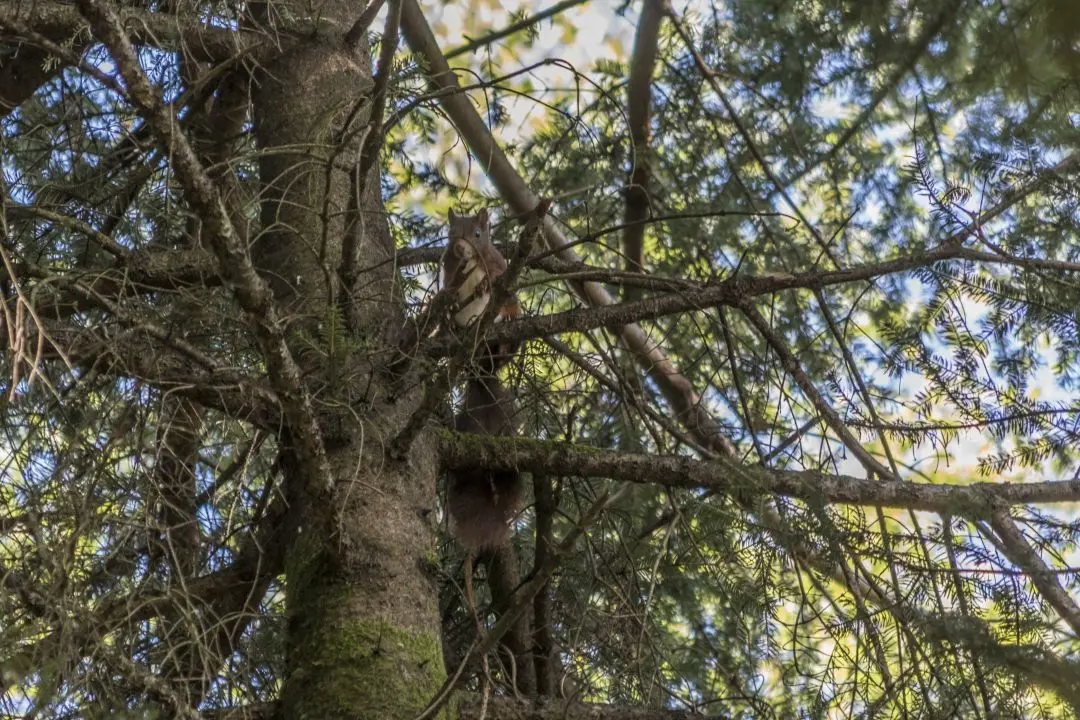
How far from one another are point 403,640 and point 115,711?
56 cm

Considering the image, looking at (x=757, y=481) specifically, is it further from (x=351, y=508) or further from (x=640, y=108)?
(x=640, y=108)

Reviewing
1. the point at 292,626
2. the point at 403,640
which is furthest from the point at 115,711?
the point at 403,640

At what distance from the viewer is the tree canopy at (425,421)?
6.84ft

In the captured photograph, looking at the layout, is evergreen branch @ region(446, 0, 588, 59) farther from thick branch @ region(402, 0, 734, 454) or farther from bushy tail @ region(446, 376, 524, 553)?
bushy tail @ region(446, 376, 524, 553)

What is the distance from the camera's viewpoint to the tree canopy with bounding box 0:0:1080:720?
2084 mm

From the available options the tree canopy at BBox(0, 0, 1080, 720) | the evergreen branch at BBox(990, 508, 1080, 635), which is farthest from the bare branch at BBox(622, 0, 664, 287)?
the evergreen branch at BBox(990, 508, 1080, 635)

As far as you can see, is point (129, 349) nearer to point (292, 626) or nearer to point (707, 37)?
point (292, 626)

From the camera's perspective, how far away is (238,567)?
2781 mm

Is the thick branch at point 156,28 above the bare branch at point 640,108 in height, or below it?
below

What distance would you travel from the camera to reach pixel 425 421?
2.46m

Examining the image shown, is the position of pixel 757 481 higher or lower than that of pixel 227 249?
lower

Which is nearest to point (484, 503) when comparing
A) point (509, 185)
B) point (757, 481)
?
point (757, 481)

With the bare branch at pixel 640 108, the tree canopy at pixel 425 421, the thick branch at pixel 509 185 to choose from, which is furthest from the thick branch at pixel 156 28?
the bare branch at pixel 640 108

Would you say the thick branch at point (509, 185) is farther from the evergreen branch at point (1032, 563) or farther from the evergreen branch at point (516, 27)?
the evergreen branch at point (1032, 563)
